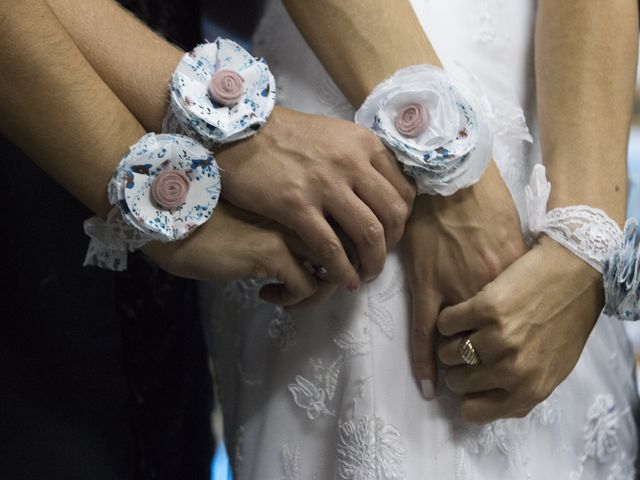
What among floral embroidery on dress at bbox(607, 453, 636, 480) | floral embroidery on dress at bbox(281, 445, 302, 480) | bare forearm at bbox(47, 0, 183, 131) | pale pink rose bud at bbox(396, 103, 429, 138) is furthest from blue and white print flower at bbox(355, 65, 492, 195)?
floral embroidery on dress at bbox(607, 453, 636, 480)

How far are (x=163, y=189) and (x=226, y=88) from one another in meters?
0.11

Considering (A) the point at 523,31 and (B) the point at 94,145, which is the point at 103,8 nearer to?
(B) the point at 94,145

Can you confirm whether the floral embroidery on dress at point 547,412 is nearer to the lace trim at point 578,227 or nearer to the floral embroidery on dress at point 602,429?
the floral embroidery on dress at point 602,429

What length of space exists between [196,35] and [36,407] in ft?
1.58

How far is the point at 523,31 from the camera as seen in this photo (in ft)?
3.55

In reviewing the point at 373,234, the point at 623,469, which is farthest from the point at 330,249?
the point at 623,469

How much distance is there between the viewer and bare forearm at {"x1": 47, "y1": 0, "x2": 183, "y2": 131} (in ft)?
2.95

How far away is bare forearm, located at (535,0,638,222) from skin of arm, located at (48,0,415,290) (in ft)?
0.72

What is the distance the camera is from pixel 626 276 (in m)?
0.94

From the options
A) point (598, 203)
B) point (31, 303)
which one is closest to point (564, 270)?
point (598, 203)

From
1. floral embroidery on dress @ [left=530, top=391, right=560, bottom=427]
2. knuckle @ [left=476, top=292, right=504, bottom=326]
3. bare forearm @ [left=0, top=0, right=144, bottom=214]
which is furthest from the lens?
floral embroidery on dress @ [left=530, top=391, right=560, bottom=427]

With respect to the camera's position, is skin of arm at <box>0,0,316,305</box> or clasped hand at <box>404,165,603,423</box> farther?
clasped hand at <box>404,165,603,423</box>

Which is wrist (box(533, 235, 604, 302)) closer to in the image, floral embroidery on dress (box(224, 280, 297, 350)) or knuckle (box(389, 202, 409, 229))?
knuckle (box(389, 202, 409, 229))

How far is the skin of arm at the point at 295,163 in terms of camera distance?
2.89ft
